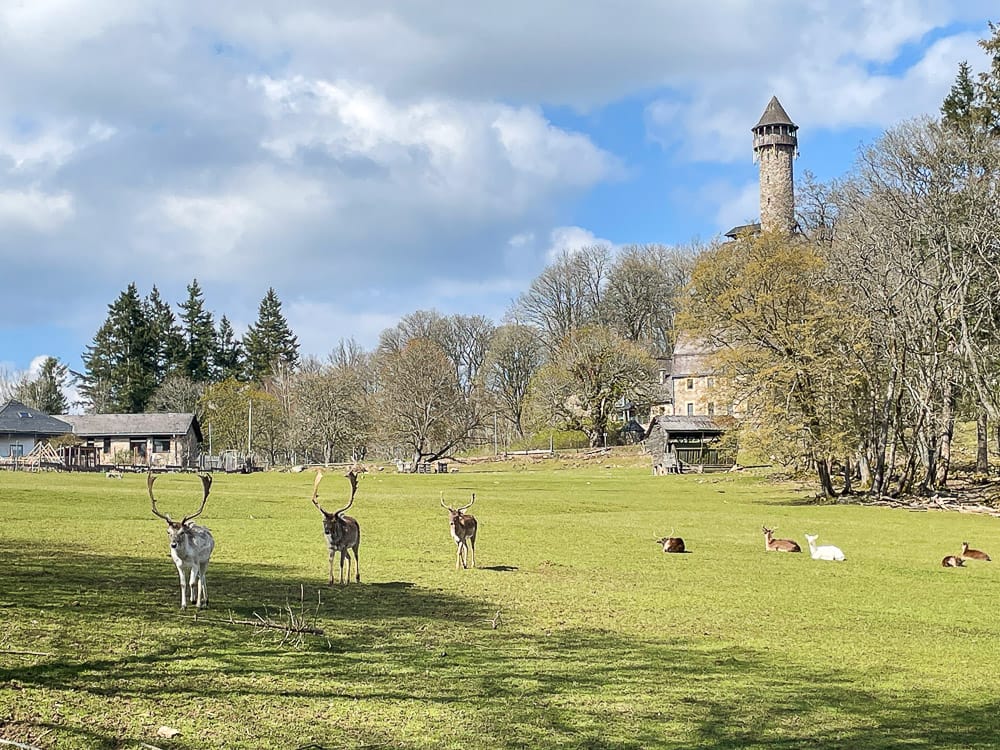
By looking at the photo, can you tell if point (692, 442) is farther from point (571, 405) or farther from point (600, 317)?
point (600, 317)

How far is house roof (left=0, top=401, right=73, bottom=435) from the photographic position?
86.2 meters

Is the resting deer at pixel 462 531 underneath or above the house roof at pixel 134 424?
underneath

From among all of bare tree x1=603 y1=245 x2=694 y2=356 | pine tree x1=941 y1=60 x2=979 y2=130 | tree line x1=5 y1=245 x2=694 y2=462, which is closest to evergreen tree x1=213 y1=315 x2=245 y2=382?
tree line x1=5 y1=245 x2=694 y2=462

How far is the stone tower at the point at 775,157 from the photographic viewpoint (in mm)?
103938

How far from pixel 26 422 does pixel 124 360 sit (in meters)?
28.4

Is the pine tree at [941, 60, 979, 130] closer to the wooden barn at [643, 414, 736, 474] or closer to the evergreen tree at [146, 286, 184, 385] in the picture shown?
the wooden barn at [643, 414, 736, 474]

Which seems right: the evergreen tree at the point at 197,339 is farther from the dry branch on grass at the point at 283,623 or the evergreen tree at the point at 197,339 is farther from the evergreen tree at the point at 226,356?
the dry branch on grass at the point at 283,623

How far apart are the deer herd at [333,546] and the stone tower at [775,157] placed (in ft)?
286

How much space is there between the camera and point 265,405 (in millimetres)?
100938

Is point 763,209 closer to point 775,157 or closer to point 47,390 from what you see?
point 775,157

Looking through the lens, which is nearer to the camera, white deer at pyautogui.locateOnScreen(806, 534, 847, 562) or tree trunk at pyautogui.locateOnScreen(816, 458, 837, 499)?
white deer at pyautogui.locateOnScreen(806, 534, 847, 562)

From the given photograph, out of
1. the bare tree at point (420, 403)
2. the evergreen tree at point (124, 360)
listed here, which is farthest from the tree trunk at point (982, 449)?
the evergreen tree at point (124, 360)

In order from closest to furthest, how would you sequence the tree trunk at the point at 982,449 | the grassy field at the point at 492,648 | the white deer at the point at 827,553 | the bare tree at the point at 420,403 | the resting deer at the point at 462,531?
the grassy field at the point at 492,648 < the resting deer at the point at 462,531 < the white deer at the point at 827,553 < the tree trunk at the point at 982,449 < the bare tree at the point at 420,403

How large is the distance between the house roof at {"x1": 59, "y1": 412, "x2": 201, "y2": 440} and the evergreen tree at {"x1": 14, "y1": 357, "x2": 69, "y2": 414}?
2719cm
